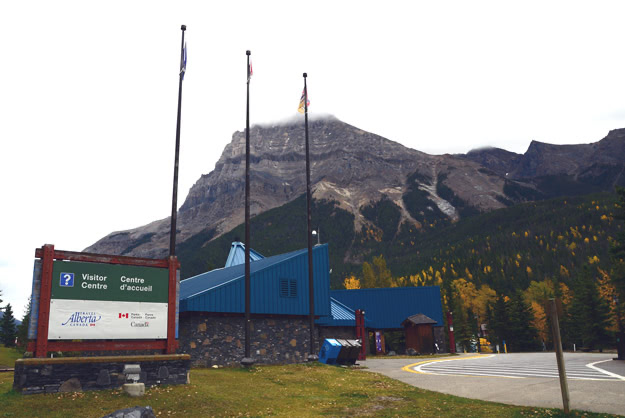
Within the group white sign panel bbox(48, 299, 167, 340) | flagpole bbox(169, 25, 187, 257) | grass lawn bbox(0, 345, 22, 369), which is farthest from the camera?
grass lawn bbox(0, 345, 22, 369)

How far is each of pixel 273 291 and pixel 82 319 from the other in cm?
1528

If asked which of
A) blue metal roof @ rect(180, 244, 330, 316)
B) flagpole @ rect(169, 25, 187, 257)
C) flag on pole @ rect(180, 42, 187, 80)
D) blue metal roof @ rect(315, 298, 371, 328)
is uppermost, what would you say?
flag on pole @ rect(180, 42, 187, 80)

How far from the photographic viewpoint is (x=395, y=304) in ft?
169

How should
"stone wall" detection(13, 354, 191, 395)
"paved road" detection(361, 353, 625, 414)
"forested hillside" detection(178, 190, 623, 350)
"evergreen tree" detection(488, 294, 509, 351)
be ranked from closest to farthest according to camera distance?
"paved road" detection(361, 353, 625, 414)
"stone wall" detection(13, 354, 191, 395)
"forested hillside" detection(178, 190, 623, 350)
"evergreen tree" detection(488, 294, 509, 351)

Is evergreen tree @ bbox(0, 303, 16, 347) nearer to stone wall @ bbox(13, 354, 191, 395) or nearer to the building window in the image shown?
the building window

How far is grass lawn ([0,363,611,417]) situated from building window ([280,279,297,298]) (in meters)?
11.7

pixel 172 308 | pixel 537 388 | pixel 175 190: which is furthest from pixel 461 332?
pixel 172 308

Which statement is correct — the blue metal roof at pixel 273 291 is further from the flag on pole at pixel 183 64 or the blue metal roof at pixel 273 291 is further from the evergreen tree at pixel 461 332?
the evergreen tree at pixel 461 332

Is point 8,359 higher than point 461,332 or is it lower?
higher

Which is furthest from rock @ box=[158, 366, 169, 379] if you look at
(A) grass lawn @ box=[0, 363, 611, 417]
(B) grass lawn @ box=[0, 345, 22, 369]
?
(B) grass lawn @ box=[0, 345, 22, 369]

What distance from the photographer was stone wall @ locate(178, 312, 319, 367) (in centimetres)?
2528

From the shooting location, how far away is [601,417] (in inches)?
376

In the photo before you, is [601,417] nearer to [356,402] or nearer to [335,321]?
[356,402]

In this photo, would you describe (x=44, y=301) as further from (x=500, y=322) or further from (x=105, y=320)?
(x=500, y=322)
